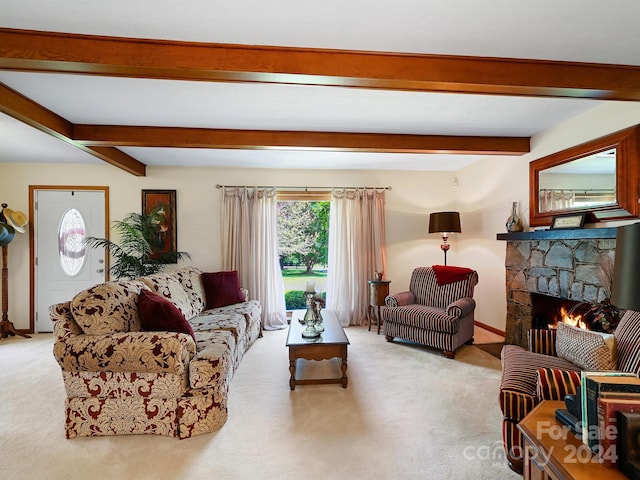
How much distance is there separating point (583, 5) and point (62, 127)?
3854mm

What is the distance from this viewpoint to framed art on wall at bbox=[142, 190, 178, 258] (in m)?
4.63

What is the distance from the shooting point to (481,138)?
11.5ft

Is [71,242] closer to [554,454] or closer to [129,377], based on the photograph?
[129,377]

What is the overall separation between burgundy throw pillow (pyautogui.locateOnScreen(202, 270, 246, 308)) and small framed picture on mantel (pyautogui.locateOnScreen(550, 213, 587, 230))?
3587 mm

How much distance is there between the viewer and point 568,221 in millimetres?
2930

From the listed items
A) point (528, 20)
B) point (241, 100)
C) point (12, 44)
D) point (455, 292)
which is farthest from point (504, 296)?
point (12, 44)

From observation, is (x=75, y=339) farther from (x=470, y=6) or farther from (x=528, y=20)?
(x=528, y=20)

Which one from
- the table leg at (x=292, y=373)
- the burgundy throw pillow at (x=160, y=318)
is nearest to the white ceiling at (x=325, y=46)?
the burgundy throw pillow at (x=160, y=318)

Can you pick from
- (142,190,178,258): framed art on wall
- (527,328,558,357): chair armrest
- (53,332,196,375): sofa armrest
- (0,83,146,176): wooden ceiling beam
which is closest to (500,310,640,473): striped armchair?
(527,328,558,357): chair armrest

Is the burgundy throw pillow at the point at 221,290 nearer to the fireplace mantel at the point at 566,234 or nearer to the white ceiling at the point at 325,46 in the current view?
the white ceiling at the point at 325,46

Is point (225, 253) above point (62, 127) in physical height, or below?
below

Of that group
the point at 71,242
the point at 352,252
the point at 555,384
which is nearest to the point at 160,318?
the point at 555,384

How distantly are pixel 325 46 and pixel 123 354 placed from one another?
2.26 meters

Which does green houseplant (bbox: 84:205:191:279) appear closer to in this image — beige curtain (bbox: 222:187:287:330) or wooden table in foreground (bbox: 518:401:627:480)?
beige curtain (bbox: 222:187:287:330)
